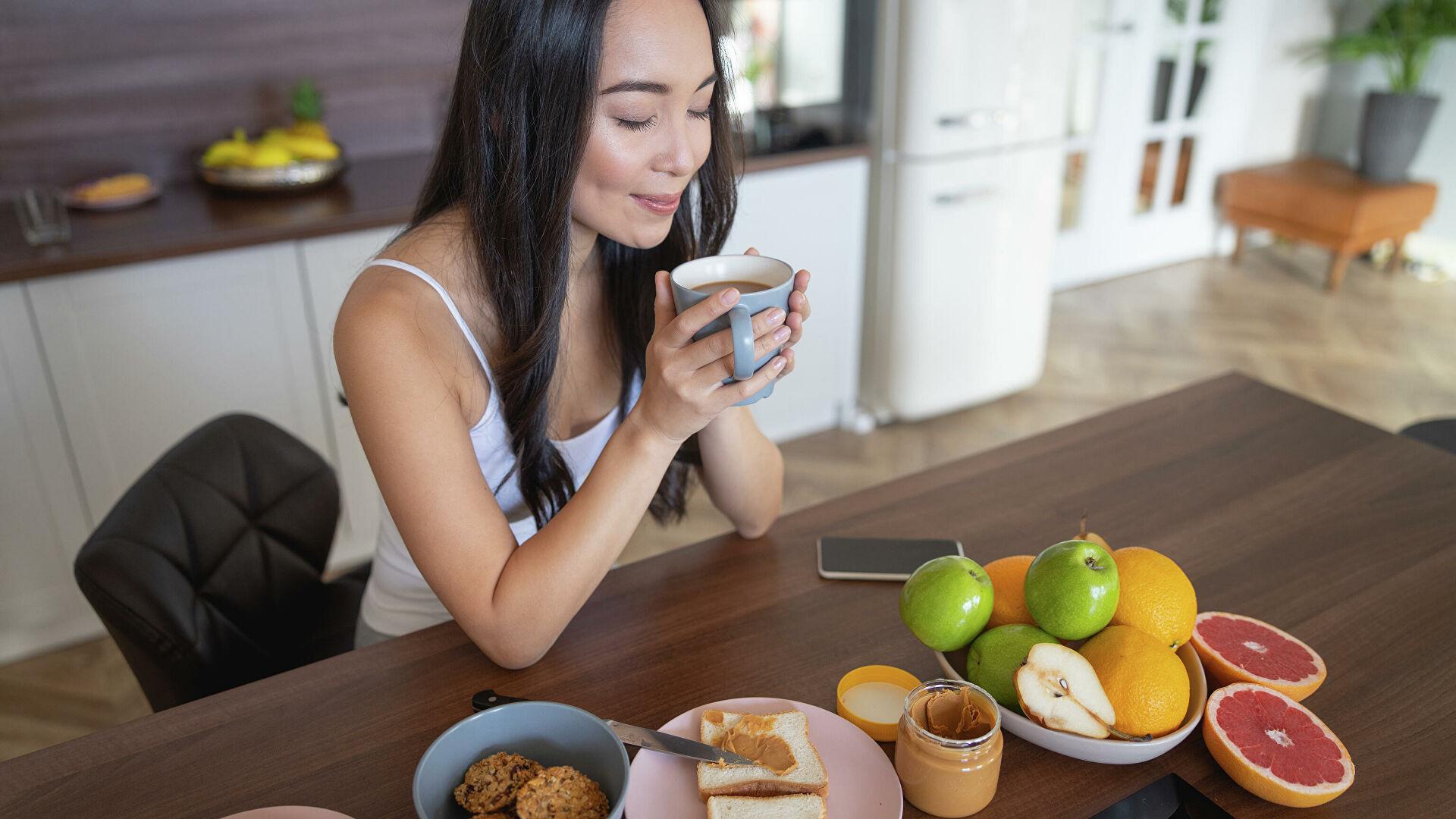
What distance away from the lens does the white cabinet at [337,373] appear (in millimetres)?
2195

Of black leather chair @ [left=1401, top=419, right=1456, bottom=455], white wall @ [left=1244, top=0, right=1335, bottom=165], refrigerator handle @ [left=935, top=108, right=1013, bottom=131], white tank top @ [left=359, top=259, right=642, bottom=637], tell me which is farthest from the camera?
white wall @ [left=1244, top=0, right=1335, bottom=165]

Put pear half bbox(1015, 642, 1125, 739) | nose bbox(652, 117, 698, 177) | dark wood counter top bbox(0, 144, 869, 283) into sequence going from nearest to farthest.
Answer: pear half bbox(1015, 642, 1125, 739)
nose bbox(652, 117, 698, 177)
dark wood counter top bbox(0, 144, 869, 283)

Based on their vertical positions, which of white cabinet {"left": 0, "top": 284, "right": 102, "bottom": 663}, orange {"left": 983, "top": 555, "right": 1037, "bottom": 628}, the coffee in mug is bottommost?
white cabinet {"left": 0, "top": 284, "right": 102, "bottom": 663}

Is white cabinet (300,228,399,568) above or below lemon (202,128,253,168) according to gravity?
below

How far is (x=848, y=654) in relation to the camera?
100 centimetres

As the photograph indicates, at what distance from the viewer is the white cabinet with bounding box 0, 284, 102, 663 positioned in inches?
78.4

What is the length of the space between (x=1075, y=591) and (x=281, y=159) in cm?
207

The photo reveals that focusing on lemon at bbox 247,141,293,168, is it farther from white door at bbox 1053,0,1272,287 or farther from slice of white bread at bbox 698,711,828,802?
white door at bbox 1053,0,1272,287

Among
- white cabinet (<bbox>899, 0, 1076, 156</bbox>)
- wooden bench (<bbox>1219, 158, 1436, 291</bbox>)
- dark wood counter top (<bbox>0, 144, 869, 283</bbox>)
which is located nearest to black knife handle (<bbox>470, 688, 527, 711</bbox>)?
dark wood counter top (<bbox>0, 144, 869, 283</bbox>)

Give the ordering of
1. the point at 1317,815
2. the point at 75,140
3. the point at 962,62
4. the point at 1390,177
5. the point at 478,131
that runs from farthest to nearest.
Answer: the point at 1390,177, the point at 962,62, the point at 75,140, the point at 478,131, the point at 1317,815

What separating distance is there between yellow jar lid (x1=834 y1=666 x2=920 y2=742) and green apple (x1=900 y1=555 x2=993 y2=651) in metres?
0.07

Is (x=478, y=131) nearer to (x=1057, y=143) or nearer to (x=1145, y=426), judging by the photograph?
(x=1145, y=426)

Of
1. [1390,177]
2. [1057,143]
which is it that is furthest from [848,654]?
[1390,177]

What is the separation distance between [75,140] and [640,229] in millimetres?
1964
